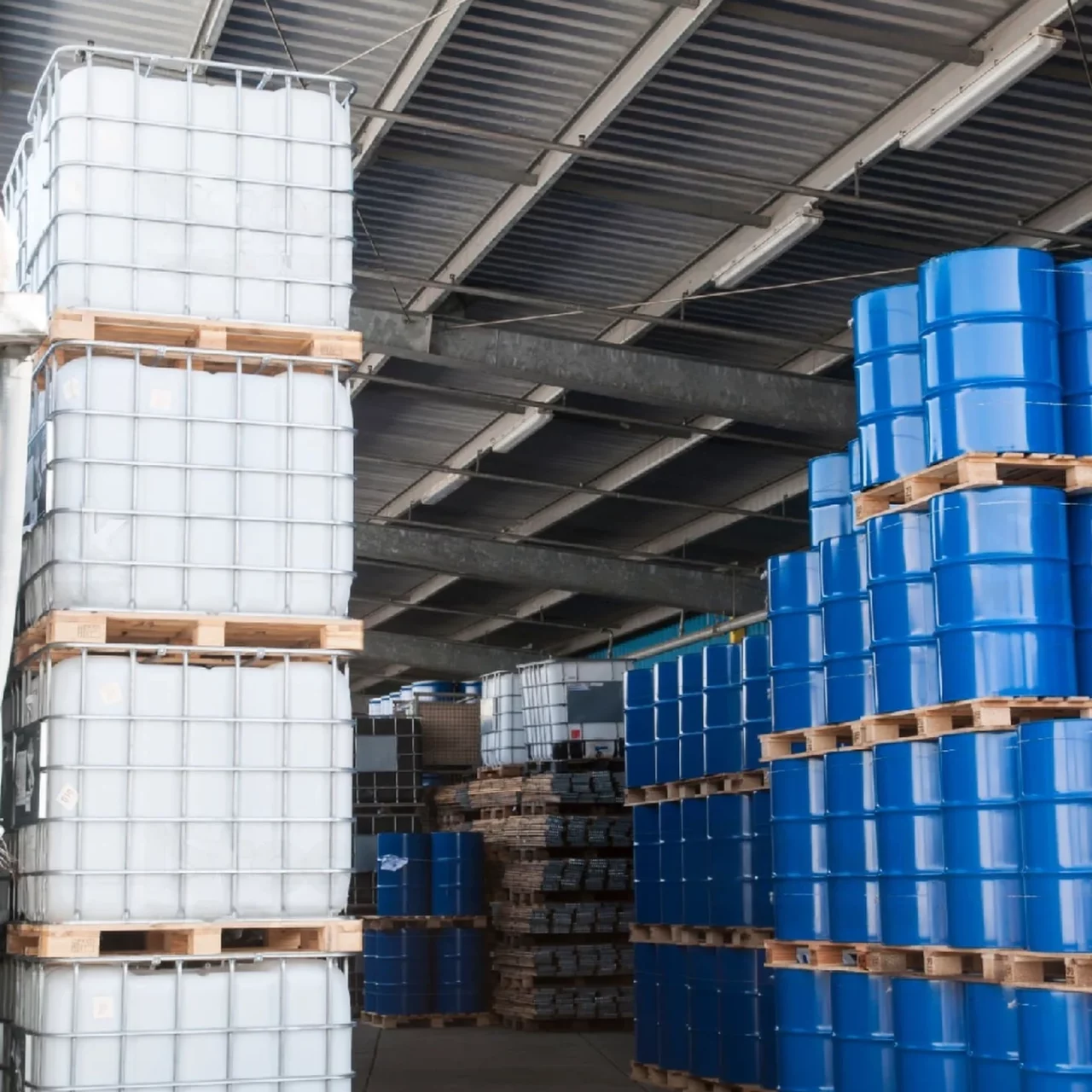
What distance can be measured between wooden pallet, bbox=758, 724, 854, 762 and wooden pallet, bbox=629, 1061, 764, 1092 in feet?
6.35

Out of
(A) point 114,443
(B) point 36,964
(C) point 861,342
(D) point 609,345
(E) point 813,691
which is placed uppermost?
(D) point 609,345

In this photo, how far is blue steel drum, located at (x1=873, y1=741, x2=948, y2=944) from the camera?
23.7ft

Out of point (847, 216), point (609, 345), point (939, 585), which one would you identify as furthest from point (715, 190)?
point (939, 585)

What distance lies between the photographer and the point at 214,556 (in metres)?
6.12

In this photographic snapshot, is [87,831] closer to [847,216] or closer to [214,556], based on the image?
[214,556]

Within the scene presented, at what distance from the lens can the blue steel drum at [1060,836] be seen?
6.45 meters

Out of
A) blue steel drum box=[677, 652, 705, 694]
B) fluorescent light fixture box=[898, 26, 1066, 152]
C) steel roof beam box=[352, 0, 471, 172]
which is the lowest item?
blue steel drum box=[677, 652, 705, 694]

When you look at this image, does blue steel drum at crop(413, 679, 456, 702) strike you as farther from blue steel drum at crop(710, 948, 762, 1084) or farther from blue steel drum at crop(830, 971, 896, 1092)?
blue steel drum at crop(830, 971, 896, 1092)

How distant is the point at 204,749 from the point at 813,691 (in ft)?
11.8

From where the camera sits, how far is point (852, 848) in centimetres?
792

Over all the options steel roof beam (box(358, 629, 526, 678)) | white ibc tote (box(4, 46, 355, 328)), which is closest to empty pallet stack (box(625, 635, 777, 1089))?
white ibc tote (box(4, 46, 355, 328))

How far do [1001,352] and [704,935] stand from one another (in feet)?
15.2

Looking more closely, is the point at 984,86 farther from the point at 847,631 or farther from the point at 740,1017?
the point at 740,1017

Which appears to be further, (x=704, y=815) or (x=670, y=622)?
(x=670, y=622)
